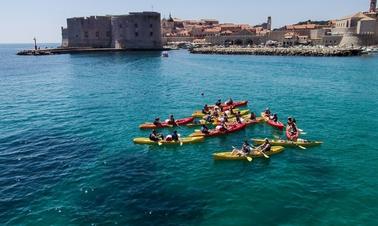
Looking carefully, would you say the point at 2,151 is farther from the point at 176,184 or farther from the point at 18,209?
the point at 176,184

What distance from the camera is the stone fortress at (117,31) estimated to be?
133 m

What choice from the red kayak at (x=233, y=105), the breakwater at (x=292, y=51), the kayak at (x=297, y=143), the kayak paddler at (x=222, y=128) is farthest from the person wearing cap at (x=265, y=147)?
the breakwater at (x=292, y=51)

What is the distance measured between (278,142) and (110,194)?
44.1ft

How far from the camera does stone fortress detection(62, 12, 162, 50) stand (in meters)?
133

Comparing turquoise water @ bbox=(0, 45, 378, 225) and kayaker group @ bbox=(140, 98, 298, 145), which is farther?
kayaker group @ bbox=(140, 98, 298, 145)

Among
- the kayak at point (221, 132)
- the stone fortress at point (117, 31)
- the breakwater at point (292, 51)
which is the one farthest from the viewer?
the stone fortress at point (117, 31)

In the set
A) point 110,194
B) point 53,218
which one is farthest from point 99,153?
point 53,218

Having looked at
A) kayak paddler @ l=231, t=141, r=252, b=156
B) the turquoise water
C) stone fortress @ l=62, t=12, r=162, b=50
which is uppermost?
stone fortress @ l=62, t=12, r=162, b=50

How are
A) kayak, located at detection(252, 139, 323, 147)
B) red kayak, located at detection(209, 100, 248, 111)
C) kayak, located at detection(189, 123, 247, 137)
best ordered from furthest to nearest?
red kayak, located at detection(209, 100, 248, 111) < kayak, located at detection(189, 123, 247, 137) < kayak, located at detection(252, 139, 323, 147)

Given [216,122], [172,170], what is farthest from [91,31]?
[172,170]

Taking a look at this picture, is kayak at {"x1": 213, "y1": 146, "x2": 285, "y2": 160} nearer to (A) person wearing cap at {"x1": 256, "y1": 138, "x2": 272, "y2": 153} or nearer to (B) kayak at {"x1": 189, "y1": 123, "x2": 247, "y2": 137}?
(A) person wearing cap at {"x1": 256, "y1": 138, "x2": 272, "y2": 153}

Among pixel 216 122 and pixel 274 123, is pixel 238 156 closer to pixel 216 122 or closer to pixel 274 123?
pixel 274 123

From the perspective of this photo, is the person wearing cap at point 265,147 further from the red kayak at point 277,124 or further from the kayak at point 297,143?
the red kayak at point 277,124

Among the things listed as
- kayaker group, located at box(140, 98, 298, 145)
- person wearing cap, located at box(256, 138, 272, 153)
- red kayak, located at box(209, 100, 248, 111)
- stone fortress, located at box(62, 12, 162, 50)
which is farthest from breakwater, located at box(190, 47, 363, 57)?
person wearing cap, located at box(256, 138, 272, 153)
